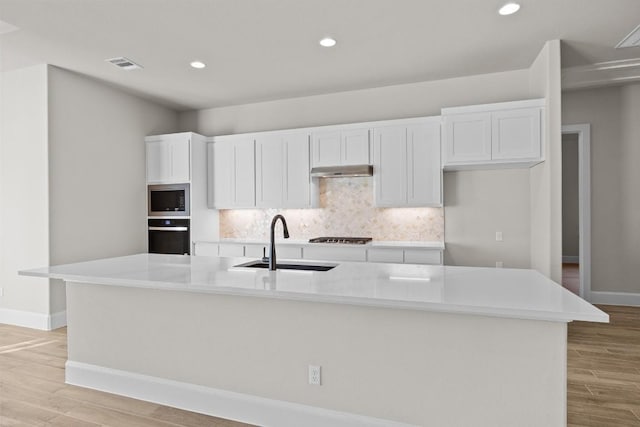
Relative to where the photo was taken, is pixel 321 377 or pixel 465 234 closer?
pixel 321 377

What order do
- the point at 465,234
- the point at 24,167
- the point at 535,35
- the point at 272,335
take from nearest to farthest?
the point at 272,335, the point at 535,35, the point at 24,167, the point at 465,234

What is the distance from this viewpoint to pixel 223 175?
5.27 metres

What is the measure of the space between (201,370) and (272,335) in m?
0.58

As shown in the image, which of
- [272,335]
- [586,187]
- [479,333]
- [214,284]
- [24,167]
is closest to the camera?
[479,333]

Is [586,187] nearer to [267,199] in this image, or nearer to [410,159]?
[410,159]

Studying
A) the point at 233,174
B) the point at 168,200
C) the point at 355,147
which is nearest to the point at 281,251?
the point at 233,174

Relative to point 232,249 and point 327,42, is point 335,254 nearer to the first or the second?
point 232,249

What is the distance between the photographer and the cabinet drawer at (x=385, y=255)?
421 centimetres

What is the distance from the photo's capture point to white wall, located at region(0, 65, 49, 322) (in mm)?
4105

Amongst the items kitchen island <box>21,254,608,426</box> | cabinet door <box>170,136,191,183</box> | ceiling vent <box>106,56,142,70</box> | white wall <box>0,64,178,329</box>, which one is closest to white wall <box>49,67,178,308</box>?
white wall <box>0,64,178,329</box>

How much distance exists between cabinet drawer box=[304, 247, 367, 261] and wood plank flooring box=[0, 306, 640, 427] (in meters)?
2.17

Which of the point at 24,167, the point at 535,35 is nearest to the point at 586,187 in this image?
the point at 535,35

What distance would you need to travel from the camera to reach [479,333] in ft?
6.02

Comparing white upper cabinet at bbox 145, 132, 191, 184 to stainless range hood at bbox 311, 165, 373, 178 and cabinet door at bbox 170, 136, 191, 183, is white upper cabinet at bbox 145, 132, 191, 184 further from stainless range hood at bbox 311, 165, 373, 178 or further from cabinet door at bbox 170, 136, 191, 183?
stainless range hood at bbox 311, 165, 373, 178
